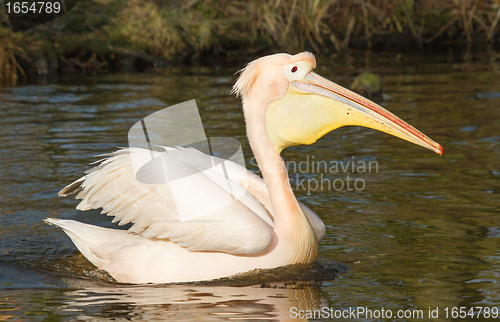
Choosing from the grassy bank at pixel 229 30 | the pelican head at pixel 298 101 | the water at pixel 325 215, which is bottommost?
the water at pixel 325 215

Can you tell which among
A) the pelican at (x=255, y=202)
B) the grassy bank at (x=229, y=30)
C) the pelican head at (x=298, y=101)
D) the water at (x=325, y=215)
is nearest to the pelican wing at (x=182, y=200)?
the pelican at (x=255, y=202)

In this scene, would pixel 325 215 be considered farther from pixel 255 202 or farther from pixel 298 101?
pixel 298 101

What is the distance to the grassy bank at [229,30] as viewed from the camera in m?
12.0

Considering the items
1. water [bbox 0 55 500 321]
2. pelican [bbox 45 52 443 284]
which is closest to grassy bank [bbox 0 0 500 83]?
water [bbox 0 55 500 321]

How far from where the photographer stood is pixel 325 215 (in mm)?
4746

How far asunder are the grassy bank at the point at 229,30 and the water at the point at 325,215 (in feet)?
8.87

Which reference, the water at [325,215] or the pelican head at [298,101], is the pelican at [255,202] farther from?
the water at [325,215]

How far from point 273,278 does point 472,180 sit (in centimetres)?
250

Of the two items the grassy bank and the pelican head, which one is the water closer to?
the pelican head

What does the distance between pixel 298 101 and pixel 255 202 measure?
0.66 m

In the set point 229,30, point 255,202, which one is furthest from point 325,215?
point 229,30

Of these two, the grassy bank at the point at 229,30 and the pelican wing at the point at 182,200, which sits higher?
the grassy bank at the point at 229,30

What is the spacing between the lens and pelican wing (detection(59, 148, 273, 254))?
3.41 m

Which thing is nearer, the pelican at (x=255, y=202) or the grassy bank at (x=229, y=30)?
the pelican at (x=255, y=202)
